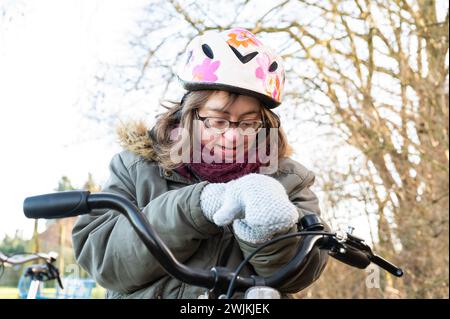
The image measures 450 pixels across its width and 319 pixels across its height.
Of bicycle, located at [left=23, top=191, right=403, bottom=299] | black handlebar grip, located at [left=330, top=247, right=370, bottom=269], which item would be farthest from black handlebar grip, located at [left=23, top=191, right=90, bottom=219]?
black handlebar grip, located at [left=330, top=247, right=370, bottom=269]

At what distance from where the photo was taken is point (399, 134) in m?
9.74

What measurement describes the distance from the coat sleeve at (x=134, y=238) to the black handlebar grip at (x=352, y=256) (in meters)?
0.40

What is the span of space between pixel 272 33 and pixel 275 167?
26.2ft

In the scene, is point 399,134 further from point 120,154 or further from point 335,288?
point 120,154

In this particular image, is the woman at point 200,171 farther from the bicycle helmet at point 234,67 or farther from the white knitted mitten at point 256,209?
the white knitted mitten at point 256,209

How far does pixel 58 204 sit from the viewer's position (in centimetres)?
182

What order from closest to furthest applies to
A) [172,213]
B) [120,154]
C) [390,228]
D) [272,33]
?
[172,213]
[120,154]
[390,228]
[272,33]

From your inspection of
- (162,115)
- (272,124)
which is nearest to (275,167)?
(272,124)

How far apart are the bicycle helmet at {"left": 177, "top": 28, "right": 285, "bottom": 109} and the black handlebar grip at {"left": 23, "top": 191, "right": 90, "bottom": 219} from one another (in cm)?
107

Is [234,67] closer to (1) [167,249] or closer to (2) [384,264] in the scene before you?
(2) [384,264]

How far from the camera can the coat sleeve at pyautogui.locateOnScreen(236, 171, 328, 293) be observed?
2244mm

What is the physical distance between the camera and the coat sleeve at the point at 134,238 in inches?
84.6

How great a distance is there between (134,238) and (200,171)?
53 centimetres

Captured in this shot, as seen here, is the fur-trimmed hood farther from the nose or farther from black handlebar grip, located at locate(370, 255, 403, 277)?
black handlebar grip, located at locate(370, 255, 403, 277)
